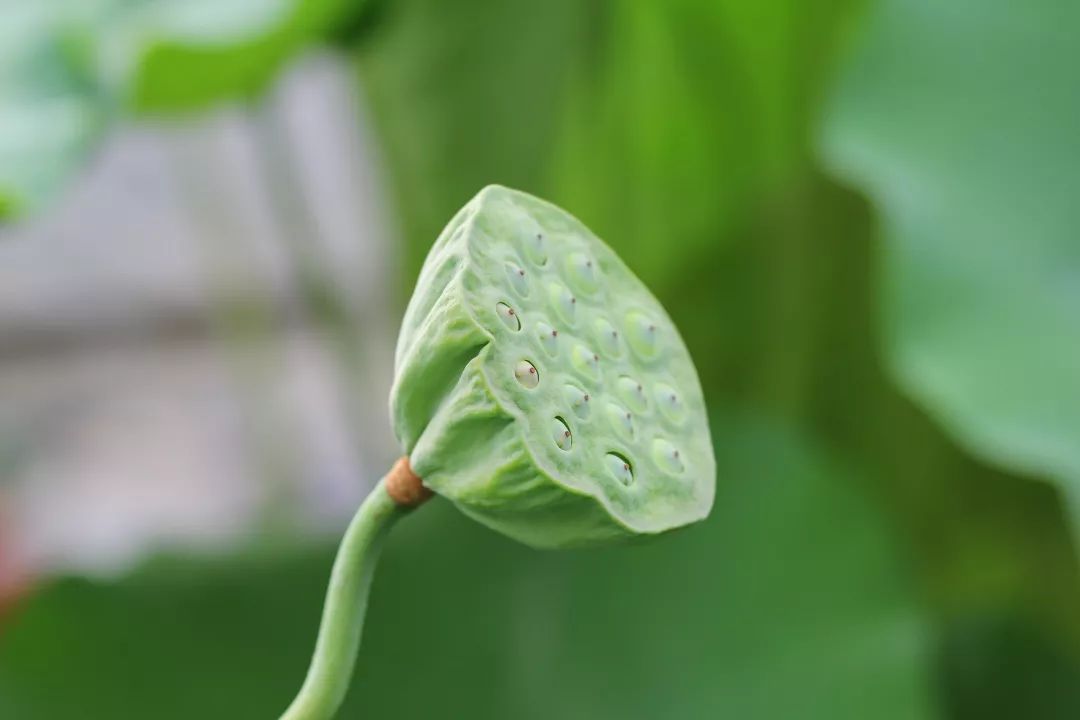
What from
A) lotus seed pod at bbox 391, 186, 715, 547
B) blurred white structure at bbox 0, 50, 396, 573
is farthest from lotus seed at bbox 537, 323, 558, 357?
blurred white structure at bbox 0, 50, 396, 573

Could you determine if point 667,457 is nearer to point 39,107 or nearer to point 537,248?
point 537,248

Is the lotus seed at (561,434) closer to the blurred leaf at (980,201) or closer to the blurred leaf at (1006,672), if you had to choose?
the blurred leaf at (980,201)

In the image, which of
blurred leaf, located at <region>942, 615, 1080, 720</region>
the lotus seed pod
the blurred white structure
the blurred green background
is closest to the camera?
the lotus seed pod

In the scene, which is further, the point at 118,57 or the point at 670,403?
the point at 118,57

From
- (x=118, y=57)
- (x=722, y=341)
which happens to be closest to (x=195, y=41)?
(x=118, y=57)

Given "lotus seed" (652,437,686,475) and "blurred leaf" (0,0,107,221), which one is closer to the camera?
"lotus seed" (652,437,686,475)

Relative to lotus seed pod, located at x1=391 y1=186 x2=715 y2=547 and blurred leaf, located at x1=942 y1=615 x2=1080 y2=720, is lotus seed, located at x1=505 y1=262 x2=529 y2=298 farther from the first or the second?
blurred leaf, located at x1=942 y1=615 x2=1080 y2=720

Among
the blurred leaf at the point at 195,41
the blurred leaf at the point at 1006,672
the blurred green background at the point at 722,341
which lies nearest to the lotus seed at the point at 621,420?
the blurred green background at the point at 722,341
